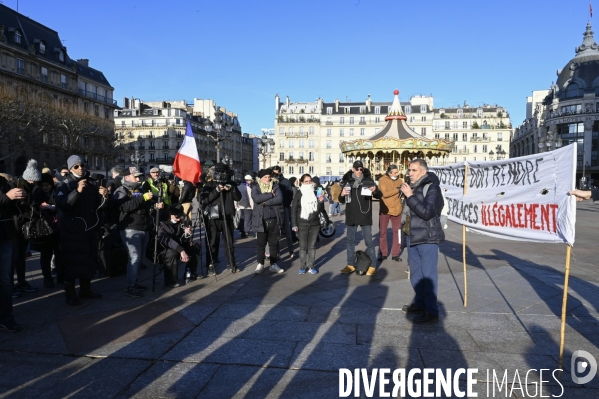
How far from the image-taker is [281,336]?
14.0 feet

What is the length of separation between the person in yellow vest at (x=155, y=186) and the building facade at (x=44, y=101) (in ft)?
94.9

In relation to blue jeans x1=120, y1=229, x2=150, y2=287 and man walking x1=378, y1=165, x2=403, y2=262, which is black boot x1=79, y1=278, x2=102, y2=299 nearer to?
blue jeans x1=120, y1=229, x2=150, y2=287

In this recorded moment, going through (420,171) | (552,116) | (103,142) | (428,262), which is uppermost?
(552,116)

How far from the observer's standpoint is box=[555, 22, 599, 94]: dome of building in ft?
226

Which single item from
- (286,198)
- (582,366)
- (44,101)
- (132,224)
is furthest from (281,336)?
(44,101)

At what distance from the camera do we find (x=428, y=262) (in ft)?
15.4

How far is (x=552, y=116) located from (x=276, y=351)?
81.5 meters

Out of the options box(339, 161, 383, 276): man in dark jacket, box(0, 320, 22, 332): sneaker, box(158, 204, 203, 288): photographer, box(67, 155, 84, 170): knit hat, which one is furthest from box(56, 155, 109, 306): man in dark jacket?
box(339, 161, 383, 276): man in dark jacket

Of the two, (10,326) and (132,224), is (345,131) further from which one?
(10,326)

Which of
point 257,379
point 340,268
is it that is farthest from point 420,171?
point 340,268

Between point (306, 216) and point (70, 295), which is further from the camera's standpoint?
point (306, 216)

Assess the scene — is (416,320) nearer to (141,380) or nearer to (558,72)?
(141,380)

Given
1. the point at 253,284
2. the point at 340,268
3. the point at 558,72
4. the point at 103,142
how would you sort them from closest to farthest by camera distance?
the point at 253,284 < the point at 340,268 < the point at 103,142 < the point at 558,72

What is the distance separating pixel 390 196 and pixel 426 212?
11.7 ft
